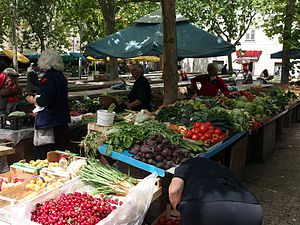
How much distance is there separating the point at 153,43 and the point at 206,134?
3.52 meters

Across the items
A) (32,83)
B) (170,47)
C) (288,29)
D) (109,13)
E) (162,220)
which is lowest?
(162,220)

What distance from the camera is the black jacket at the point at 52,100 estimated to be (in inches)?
175

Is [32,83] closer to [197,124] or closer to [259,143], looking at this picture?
[259,143]

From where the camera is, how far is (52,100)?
14.7 feet

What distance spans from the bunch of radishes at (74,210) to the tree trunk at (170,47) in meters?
3.61

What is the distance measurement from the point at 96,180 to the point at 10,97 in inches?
189

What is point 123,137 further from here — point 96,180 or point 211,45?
point 211,45

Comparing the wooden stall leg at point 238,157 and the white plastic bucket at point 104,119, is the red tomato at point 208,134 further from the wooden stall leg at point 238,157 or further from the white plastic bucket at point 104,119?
the white plastic bucket at point 104,119

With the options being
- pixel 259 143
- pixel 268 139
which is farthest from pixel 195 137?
pixel 268 139

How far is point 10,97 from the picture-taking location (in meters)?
7.46

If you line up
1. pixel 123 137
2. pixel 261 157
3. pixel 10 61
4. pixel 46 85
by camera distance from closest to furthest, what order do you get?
pixel 123 137 → pixel 46 85 → pixel 261 157 → pixel 10 61

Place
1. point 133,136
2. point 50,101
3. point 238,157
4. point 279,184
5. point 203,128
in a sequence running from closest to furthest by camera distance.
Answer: point 133,136 < point 50,101 < point 203,128 < point 238,157 < point 279,184

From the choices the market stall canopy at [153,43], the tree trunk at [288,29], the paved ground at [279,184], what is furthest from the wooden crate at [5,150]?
the tree trunk at [288,29]

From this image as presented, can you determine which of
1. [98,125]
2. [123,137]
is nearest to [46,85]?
[98,125]
